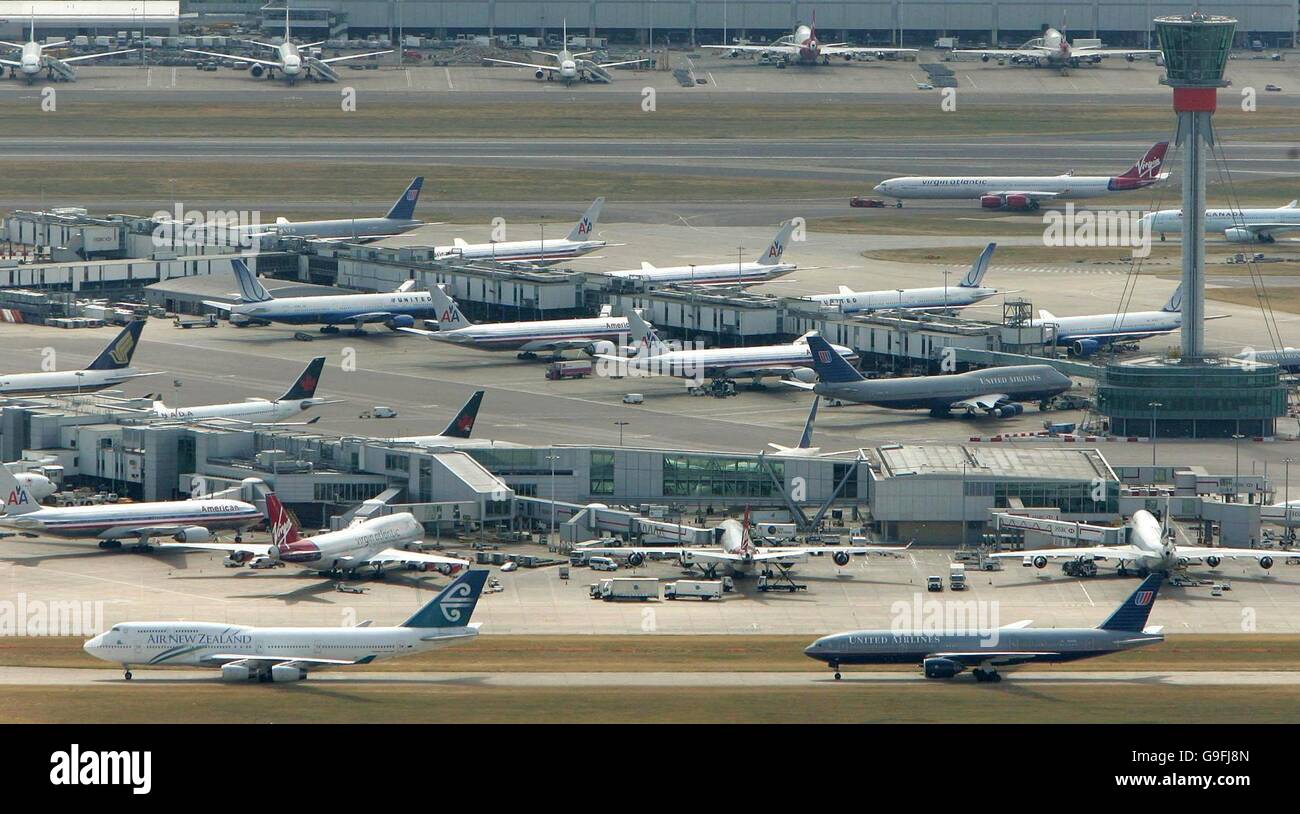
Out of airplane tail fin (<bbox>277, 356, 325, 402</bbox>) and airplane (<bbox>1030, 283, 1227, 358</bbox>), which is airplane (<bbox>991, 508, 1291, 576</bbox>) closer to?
airplane tail fin (<bbox>277, 356, 325, 402</bbox>)

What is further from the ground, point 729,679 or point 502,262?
point 502,262

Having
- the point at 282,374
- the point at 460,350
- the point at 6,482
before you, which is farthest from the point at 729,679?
the point at 460,350

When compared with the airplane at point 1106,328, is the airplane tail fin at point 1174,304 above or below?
above

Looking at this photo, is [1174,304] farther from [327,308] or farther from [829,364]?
[327,308]

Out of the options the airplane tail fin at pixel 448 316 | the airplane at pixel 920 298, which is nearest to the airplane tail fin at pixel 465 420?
the airplane tail fin at pixel 448 316

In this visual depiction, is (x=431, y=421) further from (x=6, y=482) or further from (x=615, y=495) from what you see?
(x=6, y=482)

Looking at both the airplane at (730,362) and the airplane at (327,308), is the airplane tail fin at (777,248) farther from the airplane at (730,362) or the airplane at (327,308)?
the airplane at (730,362)
